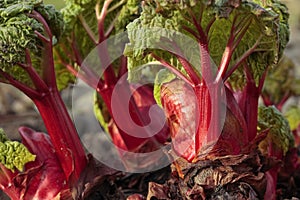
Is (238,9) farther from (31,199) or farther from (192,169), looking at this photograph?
(31,199)

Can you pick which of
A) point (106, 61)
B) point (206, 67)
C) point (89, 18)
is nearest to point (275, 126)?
point (206, 67)

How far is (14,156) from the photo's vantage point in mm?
1326

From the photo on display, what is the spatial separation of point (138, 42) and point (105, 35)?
18.6 inches

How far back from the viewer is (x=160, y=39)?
113 cm

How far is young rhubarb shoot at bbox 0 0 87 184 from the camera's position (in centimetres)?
121

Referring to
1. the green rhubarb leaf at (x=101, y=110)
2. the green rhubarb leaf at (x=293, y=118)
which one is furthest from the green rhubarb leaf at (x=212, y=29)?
the green rhubarb leaf at (x=293, y=118)

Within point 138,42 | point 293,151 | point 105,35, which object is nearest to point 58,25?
point 105,35

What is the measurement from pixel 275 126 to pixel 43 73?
2.21 ft

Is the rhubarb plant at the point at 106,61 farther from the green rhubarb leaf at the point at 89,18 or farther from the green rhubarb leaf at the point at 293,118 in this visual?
the green rhubarb leaf at the point at 293,118

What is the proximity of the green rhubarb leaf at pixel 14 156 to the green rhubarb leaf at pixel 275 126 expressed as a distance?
66cm

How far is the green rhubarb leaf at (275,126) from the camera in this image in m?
1.43

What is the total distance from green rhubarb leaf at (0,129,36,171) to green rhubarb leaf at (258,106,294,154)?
657 millimetres

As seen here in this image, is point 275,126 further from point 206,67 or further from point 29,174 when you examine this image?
point 29,174

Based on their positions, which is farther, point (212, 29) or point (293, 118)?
point (293, 118)
